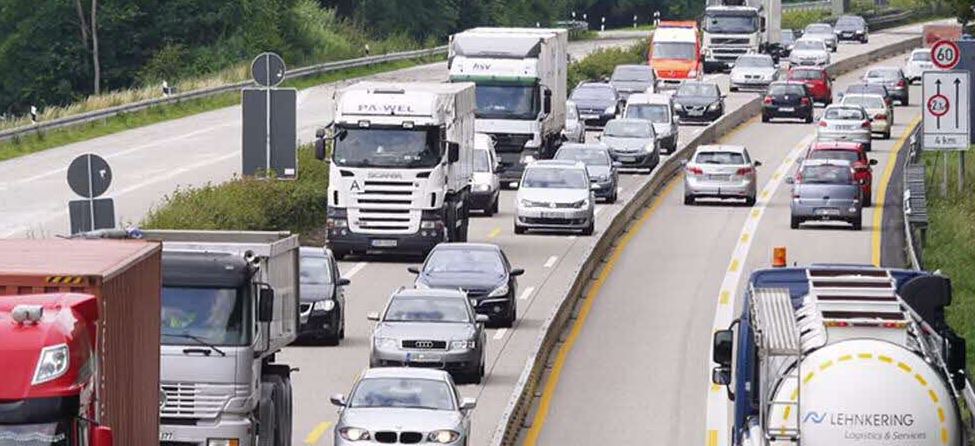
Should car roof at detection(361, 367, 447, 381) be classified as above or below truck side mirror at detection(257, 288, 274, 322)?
below

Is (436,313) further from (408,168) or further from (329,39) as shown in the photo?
(329,39)

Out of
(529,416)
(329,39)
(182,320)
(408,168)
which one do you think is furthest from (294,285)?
(329,39)

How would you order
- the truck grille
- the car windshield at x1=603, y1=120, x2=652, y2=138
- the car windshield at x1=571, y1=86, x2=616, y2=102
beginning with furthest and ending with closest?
the car windshield at x1=571, y1=86, x2=616, y2=102, the car windshield at x1=603, y1=120, x2=652, y2=138, the truck grille

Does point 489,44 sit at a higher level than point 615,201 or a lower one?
higher

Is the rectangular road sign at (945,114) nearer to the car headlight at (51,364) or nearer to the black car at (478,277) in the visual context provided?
the black car at (478,277)

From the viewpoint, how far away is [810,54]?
98.2 metres

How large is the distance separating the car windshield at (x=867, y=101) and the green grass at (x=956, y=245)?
16579mm

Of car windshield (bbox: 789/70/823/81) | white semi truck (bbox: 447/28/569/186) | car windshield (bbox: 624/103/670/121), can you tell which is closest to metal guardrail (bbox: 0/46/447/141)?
white semi truck (bbox: 447/28/569/186)

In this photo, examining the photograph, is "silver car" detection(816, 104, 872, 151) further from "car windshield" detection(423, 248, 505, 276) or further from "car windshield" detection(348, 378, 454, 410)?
"car windshield" detection(348, 378, 454, 410)

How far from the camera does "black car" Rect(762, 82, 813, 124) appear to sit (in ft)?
256

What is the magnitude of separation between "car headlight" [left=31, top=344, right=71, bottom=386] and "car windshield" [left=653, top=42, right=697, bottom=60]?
246 feet

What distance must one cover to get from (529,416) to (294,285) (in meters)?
6.76

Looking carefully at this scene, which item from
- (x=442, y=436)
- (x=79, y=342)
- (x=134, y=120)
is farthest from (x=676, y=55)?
(x=79, y=342)

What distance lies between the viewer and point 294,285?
26594mm
